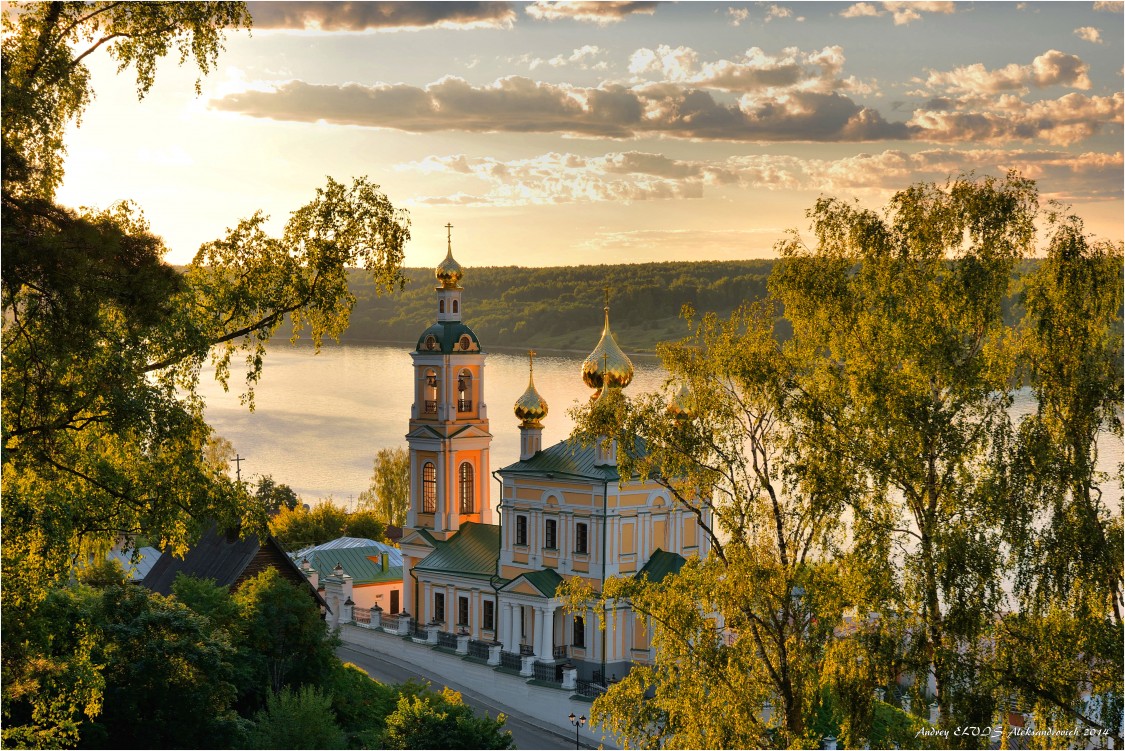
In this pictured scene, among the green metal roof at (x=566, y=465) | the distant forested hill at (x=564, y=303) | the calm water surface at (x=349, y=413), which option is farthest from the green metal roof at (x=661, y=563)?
the distant forested hill at (x=564, y=303)

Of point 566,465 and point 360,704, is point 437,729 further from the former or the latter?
point 566,465

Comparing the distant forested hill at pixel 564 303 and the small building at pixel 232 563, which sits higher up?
the distant forested hill at pixel 564 303

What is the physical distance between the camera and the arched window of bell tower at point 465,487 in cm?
3144

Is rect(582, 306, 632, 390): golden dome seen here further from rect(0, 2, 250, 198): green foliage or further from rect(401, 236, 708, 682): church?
rect(0, 2, 250, 198): green foliage

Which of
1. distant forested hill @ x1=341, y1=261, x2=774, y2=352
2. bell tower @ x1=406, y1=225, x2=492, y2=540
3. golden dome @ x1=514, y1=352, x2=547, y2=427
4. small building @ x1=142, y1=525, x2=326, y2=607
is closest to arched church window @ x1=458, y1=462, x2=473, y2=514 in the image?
bell tower @ x1=406, y1=225, x2=492, y2=540

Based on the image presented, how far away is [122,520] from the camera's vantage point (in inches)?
367

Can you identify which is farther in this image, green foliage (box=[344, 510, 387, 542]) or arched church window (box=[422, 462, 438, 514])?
green foliage (box=[344, 510, 387, 542])

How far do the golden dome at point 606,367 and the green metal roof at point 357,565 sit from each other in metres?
9.09

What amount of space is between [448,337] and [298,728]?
53.5 feet

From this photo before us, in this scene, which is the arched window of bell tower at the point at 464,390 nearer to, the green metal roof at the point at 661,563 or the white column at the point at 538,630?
the white column at the point at 538,630

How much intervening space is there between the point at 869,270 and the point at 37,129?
7.74 m

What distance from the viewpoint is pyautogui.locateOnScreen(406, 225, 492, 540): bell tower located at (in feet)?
102

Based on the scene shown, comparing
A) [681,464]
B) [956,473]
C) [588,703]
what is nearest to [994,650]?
[956,473]

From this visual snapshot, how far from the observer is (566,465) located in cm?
2742
